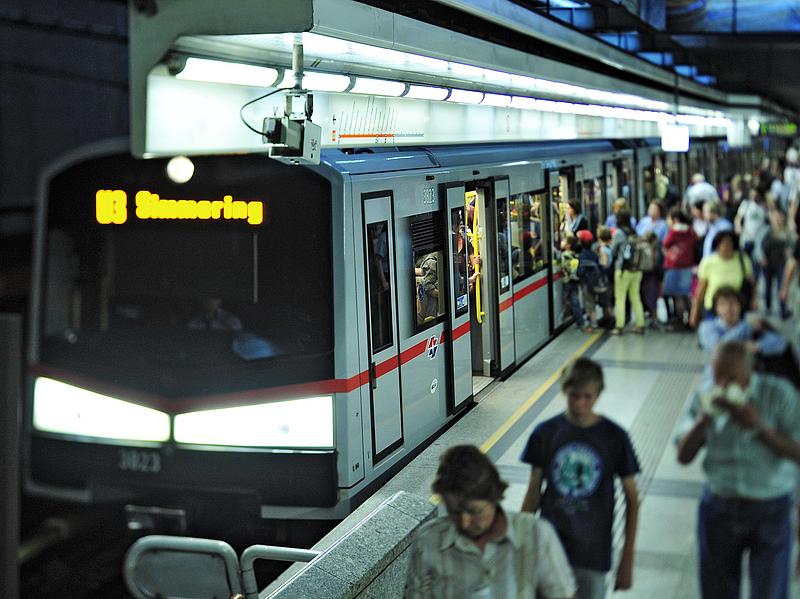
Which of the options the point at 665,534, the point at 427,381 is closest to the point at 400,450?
the point at 427,381

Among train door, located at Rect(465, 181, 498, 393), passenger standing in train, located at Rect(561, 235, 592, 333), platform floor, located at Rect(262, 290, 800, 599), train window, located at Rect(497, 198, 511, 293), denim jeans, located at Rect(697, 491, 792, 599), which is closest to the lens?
denim jeans, located at Rect(697, 491, 792, 599)

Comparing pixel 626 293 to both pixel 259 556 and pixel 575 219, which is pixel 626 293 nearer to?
pixel 575 219

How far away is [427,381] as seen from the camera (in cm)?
665

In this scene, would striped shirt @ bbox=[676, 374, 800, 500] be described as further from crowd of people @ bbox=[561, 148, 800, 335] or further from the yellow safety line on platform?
the yellow safety line on platform

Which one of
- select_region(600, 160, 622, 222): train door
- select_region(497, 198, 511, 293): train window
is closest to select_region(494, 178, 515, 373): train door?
select_region(497, 198, 511, 293): train window

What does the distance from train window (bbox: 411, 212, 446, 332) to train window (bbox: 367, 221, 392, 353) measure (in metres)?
0.29

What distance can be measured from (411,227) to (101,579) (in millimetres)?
3055

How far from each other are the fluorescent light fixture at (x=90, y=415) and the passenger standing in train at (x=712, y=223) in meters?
3.62

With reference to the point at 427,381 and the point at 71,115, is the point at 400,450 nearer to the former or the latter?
the point at 427,381

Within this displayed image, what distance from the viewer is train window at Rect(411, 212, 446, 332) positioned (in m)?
6.50

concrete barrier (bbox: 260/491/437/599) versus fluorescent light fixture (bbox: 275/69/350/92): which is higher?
fluorescent light fixture (bbox: 275/69/350/92)

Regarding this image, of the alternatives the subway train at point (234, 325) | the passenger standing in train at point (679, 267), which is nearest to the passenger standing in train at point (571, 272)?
the passenger standing in train at point (679, 267)

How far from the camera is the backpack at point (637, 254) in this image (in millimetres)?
3309

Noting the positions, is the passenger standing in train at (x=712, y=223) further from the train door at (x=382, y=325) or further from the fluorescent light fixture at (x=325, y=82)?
the train door at (x=382, y=325)
